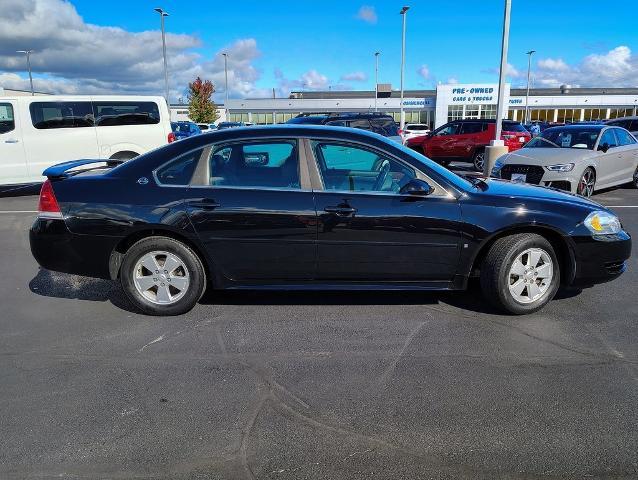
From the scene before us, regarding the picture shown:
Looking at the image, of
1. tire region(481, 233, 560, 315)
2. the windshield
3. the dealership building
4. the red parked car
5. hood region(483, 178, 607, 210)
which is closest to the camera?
tire region(481, 233, 560, 315)

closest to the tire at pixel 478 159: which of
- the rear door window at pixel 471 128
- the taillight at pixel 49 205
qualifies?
the rear door window at pixel 471 128

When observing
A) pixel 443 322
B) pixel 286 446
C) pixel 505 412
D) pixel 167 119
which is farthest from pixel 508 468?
pixel 167 119

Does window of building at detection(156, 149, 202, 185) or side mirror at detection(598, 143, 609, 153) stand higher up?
window of building at detection(156, 149, 202, 185)

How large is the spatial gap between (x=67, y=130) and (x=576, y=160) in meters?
10.4

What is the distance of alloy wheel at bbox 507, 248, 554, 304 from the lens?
4.24 m

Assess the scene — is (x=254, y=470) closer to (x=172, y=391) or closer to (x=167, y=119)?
(x=172, y=391)

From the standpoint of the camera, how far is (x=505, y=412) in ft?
9.67

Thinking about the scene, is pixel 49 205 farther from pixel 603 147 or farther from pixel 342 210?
pixel 603 147

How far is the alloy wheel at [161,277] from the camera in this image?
14.1 ft

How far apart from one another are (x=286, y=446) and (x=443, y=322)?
205 centimetres

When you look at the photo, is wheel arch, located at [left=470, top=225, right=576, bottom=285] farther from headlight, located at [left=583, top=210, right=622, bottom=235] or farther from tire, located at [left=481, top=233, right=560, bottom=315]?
headlight, located at [left=583, top=210, right=622, bottom=235]

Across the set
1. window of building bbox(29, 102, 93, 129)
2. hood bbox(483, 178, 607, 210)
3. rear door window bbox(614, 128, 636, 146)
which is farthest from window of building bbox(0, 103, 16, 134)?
rear door window bbox(614, 128, 636, 146)

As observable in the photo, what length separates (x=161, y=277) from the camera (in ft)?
14.2

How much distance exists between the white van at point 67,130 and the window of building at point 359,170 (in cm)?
811
